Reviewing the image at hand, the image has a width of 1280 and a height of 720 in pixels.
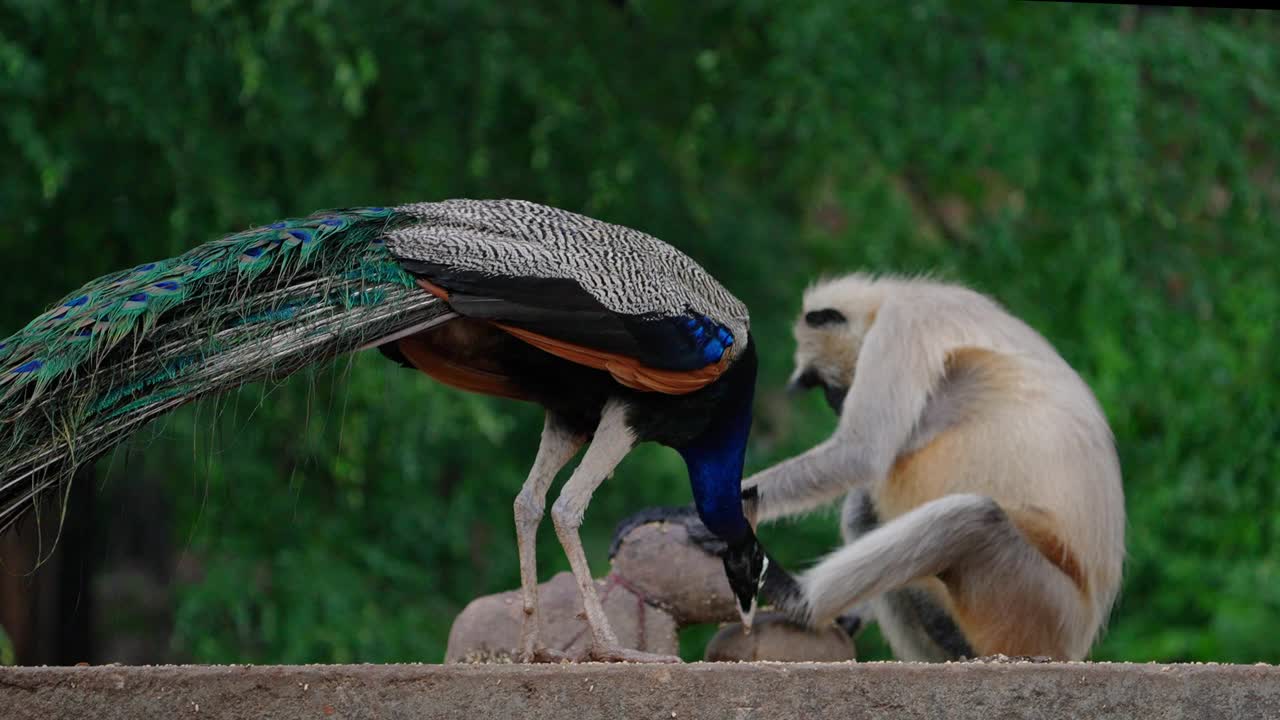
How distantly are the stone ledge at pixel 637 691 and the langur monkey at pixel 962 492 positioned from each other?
1716mm

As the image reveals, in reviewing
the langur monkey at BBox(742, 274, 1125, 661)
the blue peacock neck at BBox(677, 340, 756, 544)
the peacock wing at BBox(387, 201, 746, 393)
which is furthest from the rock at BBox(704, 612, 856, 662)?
the peacock wing at BBox(387, 201, 746, 393)

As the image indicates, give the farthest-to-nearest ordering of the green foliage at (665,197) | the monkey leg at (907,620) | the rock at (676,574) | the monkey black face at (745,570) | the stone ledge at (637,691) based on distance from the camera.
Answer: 1. the green foliage at (665,197)
2. the monkey leg at (907,620)
3. the rock at (676,574)
4. the monkey black face at (745,570)
5. the stone ledge at (637,691)

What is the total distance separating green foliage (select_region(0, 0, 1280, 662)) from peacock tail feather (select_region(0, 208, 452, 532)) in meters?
3.73

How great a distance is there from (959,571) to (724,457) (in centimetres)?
112

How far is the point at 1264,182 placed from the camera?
972cm

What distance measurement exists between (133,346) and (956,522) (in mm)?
2637

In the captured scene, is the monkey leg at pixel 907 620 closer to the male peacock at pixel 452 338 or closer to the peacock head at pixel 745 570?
the peacock head at pixel 745 570

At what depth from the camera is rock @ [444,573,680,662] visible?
4.80 metres

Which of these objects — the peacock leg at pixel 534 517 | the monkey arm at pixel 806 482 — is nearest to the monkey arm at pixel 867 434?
the monkey arm at pixel 806 482

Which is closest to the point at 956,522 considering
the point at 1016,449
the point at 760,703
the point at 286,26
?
the point at 1016,449

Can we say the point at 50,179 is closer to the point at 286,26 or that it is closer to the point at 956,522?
the point at 286,26

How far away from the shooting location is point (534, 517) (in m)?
4.32

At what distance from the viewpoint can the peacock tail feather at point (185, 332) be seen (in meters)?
3.55

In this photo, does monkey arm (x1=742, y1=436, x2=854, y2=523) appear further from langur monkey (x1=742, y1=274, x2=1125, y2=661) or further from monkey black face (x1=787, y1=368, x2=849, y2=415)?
monkey black face (x1=787, y1=368, x2=849, y2=415)
